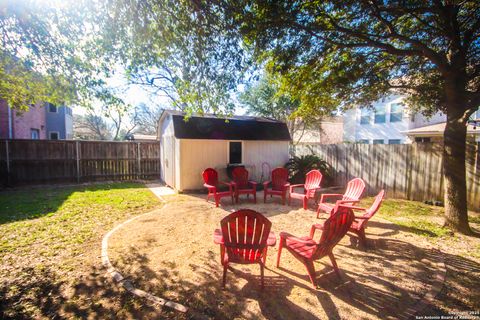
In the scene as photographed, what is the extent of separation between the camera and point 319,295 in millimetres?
2648

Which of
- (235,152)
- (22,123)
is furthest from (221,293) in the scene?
(22,123)

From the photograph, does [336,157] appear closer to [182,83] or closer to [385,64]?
[385,64]

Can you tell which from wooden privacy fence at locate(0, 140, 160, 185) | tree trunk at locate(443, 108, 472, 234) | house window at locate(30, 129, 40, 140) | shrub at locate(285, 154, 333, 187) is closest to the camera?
tree trunk at locate(443, 108, 472, 234)

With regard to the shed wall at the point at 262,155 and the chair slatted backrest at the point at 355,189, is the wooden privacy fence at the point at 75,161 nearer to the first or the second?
the shed wall at the point at 262,155

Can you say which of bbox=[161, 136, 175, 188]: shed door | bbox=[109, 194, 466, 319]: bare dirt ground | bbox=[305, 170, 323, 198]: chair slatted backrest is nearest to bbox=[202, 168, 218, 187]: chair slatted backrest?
bbox=[161, 136, 175, 188]: shed door

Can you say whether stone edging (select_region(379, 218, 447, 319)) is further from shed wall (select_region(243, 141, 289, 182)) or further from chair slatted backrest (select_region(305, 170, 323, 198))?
shed wall (select_region(243, 141, 289, 182))

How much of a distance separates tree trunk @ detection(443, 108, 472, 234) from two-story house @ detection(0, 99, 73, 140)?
41.0 ft

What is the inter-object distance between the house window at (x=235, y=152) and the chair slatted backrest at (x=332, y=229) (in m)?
6.70

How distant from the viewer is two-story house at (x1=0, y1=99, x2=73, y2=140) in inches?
435

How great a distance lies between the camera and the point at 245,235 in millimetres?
2928

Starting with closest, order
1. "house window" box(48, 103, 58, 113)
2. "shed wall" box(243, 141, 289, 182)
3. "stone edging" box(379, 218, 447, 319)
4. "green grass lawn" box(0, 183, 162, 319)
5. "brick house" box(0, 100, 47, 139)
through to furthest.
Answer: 1. "stone edging" box(379, 218, 447, 319)
2. "green grass lawn" box(0, 183, 162, 319)
3. "shed wall" box(243, 141, 289, 182)
4. "brick house" box(0, 100, 47, 139)
5. "house window" box(48, 103, 58, 113)

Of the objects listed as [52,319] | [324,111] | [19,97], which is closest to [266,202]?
[324,111]

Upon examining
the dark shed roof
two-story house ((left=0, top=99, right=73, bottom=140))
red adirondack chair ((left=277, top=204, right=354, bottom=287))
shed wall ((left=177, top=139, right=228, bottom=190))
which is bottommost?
red adirondack chair ((left=277, top=204, right=354, bottom=287))

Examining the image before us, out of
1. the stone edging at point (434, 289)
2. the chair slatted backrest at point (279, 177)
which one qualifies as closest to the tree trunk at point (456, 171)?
the stone edging at point (434, 289)
